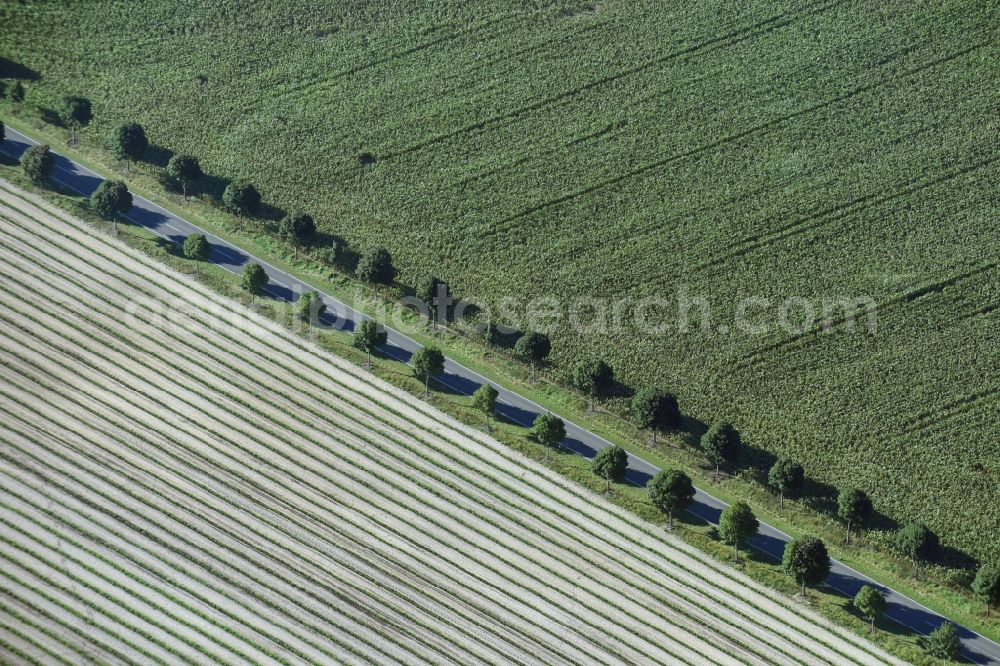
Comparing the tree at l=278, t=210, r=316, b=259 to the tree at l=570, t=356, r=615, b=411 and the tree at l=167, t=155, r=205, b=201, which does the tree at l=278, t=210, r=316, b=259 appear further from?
the tree at l=570, t=356, r=615, b=411

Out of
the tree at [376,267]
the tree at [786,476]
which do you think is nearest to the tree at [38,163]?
the tree at [376,267]

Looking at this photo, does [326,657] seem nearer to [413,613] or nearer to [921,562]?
[413,613]

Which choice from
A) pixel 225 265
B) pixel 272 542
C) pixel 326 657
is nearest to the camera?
pixel 326 657

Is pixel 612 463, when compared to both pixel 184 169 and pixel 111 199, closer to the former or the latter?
pixel 184 169

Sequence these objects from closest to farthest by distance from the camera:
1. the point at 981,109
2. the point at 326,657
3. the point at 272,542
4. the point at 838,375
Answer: the point at 326,657 < the point at 272,542 < the point at 838,375 < the point at 981,109

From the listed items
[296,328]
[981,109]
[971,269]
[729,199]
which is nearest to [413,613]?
[296,328]

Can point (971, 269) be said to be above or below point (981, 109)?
below

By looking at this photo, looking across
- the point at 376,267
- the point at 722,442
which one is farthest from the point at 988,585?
the point at 376,267
